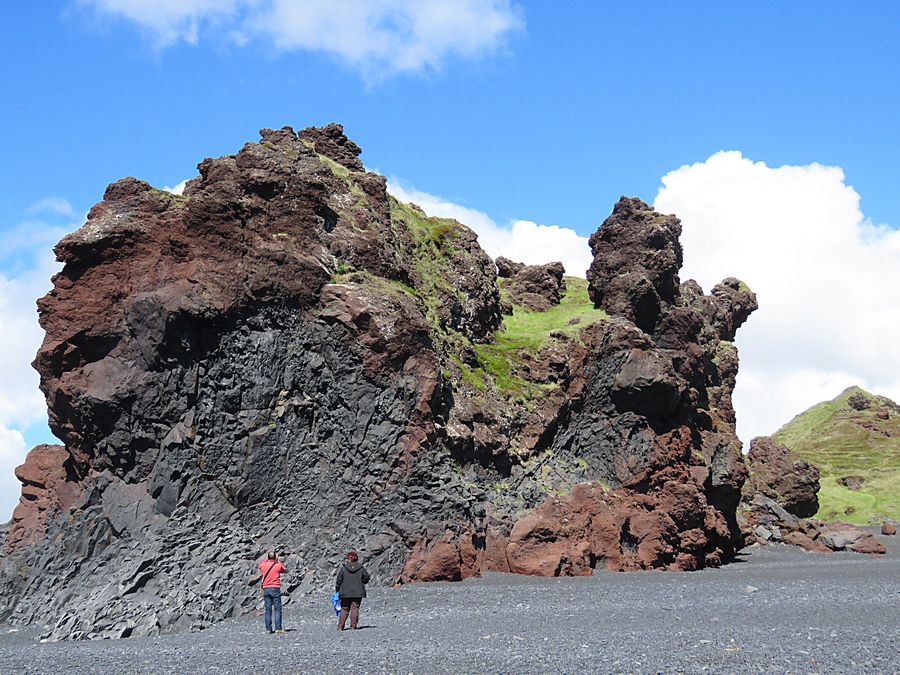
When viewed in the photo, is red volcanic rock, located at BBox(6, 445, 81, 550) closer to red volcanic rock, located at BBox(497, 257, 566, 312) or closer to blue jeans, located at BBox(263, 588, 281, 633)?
blue jeans, located at BBox(263, 588, 281, 633)

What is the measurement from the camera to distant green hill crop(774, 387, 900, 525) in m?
85.8

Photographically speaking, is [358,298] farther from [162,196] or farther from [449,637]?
[449,637]

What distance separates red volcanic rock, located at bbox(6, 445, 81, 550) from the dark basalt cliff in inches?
4.1

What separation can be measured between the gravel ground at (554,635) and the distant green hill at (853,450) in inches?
2584

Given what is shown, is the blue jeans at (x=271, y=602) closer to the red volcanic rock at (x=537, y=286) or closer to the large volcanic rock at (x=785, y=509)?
the red volcanic rock at (x=537, y=286)

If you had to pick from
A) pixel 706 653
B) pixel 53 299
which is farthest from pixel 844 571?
pixel 53 299

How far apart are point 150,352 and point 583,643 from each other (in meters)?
23.2

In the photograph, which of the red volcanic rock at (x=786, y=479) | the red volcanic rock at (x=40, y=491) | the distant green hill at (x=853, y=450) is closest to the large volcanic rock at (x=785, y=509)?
the red volcanic rock at (x=786, y=479)

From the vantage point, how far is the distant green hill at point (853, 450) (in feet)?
281

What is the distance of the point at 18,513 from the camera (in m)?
36.8

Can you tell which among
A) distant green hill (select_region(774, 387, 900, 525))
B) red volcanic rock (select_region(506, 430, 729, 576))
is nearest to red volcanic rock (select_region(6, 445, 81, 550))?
red volcanic rock (select_region(506, 430, 729, 576))

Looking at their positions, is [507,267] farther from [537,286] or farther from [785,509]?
[785,509]

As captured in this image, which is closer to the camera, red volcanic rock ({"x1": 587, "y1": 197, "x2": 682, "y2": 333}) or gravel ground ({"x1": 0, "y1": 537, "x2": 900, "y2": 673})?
gravel ground ({"x1": 0, "y1": 537, "x2": 900, "y2": 673})

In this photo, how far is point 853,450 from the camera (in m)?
118
